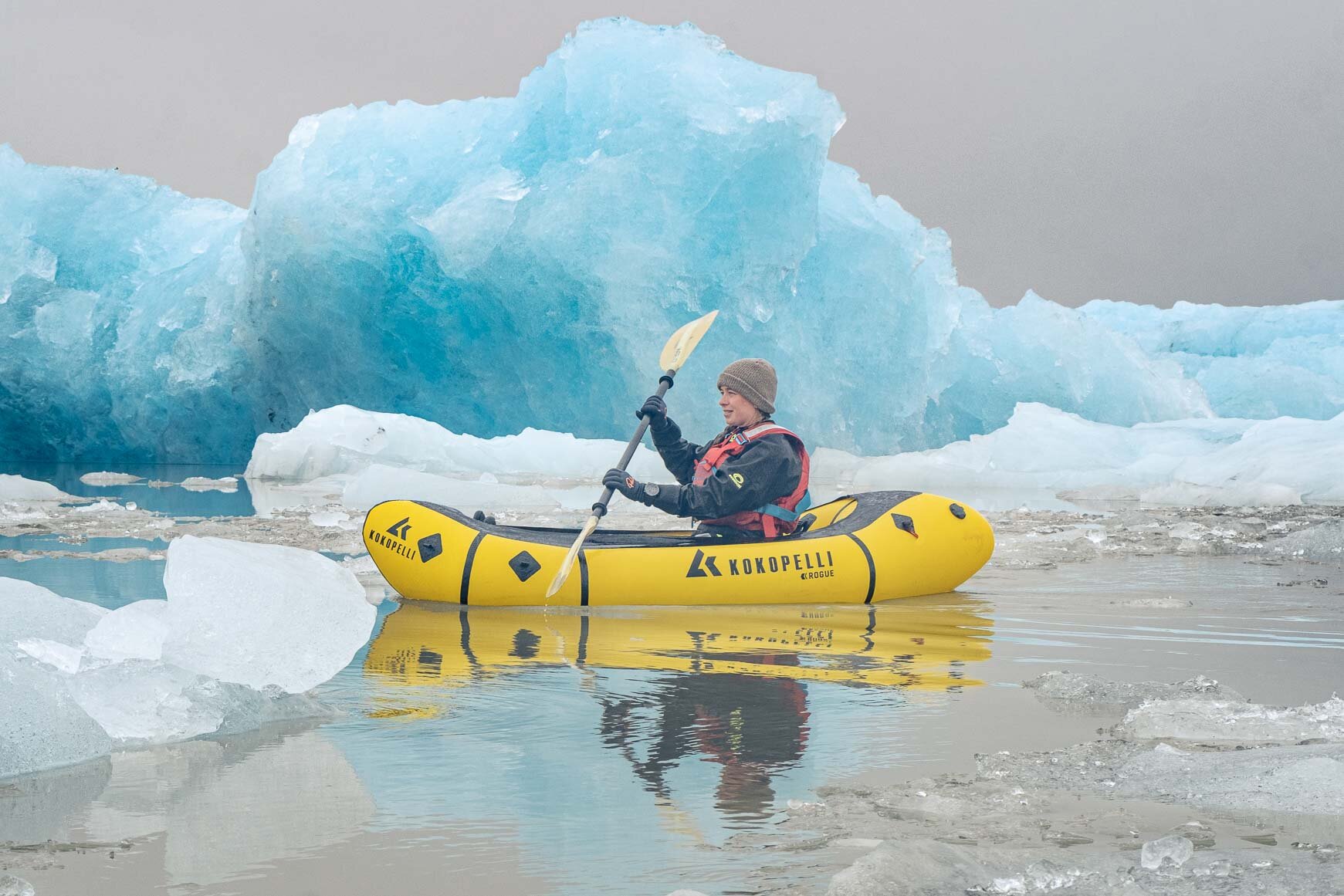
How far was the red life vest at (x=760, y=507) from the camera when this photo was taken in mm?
5145

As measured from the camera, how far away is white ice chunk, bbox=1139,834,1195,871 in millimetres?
1857

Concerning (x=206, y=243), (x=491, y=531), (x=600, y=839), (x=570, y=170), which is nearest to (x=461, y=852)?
(x=600, y=839)

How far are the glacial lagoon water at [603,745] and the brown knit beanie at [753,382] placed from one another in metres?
0.85

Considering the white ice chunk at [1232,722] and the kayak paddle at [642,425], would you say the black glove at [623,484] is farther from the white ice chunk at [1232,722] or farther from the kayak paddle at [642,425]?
the white ice chunk at [1232,722]

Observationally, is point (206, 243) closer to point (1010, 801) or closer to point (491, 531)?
point (491, 531)

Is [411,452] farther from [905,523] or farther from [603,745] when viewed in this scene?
[603,745]

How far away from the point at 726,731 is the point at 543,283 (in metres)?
13.4

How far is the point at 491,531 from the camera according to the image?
5133 millimetres

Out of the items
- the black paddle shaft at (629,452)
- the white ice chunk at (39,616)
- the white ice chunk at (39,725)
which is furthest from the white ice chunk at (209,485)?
the white ice chunk at (39,725)

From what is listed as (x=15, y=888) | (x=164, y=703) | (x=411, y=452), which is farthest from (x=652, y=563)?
(x=411, y=452)

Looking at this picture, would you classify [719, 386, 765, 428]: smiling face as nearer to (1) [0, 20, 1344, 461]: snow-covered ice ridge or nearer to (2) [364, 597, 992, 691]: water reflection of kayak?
(2) [364, 597, 992, 691]: water reflection of kayak

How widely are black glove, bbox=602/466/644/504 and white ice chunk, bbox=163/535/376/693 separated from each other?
1.57 m

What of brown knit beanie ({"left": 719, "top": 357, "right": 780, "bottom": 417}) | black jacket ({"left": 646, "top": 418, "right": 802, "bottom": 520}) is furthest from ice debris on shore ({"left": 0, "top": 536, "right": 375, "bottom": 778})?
brown knit beanie ({"left": 719, "top": 357, "right": 780, "bottom": 417})

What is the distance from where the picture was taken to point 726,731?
2797mm
